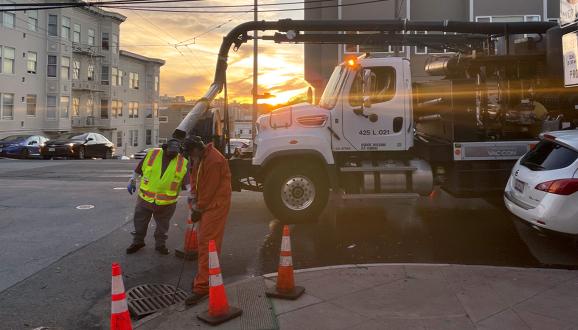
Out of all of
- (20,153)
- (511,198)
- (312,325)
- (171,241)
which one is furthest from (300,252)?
(20,153)

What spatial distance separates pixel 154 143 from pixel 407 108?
1987 inches

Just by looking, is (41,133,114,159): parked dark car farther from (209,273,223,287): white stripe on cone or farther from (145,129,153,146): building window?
(145,129,153,146): building window

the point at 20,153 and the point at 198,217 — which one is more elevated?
the point at 20,153

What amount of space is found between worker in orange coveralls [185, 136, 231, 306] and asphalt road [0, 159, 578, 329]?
74 centimetres

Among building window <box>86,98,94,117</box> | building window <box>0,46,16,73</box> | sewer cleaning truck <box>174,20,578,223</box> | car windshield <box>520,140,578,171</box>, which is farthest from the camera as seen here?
building window <box>86,98,94,117</box>

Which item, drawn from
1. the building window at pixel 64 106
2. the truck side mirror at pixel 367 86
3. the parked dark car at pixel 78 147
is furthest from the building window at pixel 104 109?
the truck side mirror at pixel 367 86

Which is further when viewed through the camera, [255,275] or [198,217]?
[255,275]

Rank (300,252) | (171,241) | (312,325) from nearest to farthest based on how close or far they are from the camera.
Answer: (312,325) → (300,252) → (171,241)

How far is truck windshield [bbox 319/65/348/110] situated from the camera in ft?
28.5

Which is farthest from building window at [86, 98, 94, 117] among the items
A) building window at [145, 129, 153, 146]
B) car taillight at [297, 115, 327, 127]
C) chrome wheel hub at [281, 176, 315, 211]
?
chrome wheel hub at [281, 176, 315, 211]

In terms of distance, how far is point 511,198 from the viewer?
710cm

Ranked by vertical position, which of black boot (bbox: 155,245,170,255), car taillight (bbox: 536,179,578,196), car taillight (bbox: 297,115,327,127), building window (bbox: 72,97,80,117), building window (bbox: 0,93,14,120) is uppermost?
building window (bbox: 72,97,80,117)

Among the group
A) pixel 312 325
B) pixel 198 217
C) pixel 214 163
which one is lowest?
pixel 312 325

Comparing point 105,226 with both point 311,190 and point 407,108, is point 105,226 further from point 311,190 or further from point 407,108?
point 407,108
